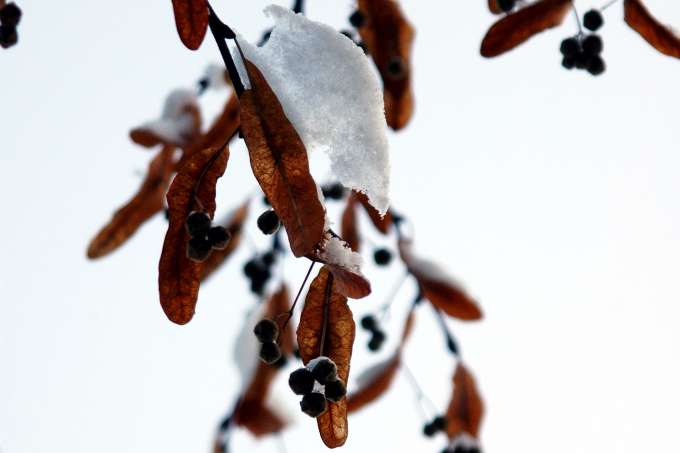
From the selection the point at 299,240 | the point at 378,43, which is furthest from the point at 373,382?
the point at 299,240

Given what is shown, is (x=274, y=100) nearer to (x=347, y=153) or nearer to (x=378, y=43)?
(x=347, y=153)

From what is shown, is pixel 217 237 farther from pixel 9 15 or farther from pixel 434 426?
pixel 434 426

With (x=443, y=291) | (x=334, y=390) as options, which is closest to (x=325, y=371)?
(x=334, y=390)

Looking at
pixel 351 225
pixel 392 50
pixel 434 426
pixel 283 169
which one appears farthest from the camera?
pixel 434 426

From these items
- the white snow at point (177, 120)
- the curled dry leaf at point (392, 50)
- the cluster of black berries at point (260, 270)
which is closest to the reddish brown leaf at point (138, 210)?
the white snow at point (177, 120)

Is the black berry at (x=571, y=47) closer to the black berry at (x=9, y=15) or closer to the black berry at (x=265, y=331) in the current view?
the black berry at (x=265, y=331)

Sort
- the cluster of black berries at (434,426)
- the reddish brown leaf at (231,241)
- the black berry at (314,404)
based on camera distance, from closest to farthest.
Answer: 1. the black berry at (314,404)
2. the reddish brown leaf at (231,241)
3. the cluster of black berries at (434,426)
